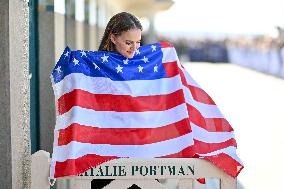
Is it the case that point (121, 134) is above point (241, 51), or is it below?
Answer: below

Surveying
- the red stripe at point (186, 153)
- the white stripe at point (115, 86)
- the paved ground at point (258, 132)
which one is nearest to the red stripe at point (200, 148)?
the red stripe at point (186, 153)

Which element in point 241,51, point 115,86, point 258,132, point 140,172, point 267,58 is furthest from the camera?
point 241,51

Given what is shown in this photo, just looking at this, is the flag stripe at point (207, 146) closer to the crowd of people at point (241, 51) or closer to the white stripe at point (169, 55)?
the white stripe at point (169, 55)

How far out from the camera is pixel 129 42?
307 cm

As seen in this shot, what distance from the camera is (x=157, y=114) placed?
2.98 m

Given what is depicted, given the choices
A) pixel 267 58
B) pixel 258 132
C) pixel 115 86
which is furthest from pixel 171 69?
pixel 267 58

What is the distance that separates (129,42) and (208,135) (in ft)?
1.96

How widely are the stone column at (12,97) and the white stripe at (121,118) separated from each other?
25 centimetres

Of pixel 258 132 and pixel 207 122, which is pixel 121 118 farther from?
pixel 258 132

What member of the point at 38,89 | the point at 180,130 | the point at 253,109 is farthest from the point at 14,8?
the point at 253,109

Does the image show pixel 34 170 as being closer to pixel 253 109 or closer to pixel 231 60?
pixel 253 109

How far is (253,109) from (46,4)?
1255 centimetres

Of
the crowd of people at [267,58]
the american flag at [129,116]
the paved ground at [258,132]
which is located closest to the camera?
the american flag at [129,116]

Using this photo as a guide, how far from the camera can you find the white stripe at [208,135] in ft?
9.92
